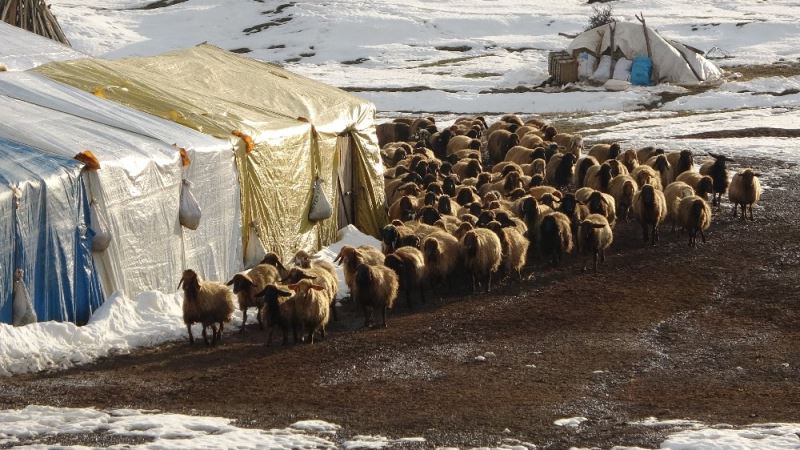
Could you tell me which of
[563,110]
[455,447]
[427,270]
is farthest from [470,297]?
[563,110]

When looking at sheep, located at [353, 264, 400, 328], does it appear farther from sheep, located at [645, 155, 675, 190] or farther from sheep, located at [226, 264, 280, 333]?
sheep, located at [645, 155, 675, 190]

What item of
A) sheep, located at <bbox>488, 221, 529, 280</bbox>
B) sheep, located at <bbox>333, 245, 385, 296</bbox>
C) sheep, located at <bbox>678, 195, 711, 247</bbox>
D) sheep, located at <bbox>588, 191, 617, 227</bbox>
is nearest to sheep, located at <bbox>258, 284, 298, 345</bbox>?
sheep, located at <bbox>333, 245, 385, 296</bbox>

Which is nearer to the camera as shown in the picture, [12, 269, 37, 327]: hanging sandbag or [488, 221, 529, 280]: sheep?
[12, 269, 37, 327]: hanging sandbag

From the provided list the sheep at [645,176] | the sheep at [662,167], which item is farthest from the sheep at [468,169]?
the sheep at [662,167]

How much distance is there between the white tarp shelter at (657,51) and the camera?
4612cm

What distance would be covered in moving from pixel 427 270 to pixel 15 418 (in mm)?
8239

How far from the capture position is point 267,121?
21.0 meters

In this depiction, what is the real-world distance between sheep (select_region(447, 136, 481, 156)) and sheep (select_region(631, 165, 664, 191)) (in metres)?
6.54

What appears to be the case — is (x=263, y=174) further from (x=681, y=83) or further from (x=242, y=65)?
(x=681, y=83)

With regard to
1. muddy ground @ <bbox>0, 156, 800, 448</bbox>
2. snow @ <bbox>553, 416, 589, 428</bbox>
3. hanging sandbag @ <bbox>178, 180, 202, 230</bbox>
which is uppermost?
hanging sandbag @ <bbox>178, 180, 202, 230</bbox>

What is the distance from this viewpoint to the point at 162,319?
16250 millimetres

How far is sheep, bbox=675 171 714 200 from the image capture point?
78.3 ft

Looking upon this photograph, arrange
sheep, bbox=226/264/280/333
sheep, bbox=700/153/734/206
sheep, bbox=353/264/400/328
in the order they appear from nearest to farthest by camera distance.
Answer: sheep, bbox=226/264/280/333, sheep, bbox=353/264/400/328, sheep, bbox=700/153/734/206

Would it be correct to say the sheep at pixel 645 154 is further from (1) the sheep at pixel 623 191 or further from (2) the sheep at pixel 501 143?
(1) the sheep at pixel 623 191
